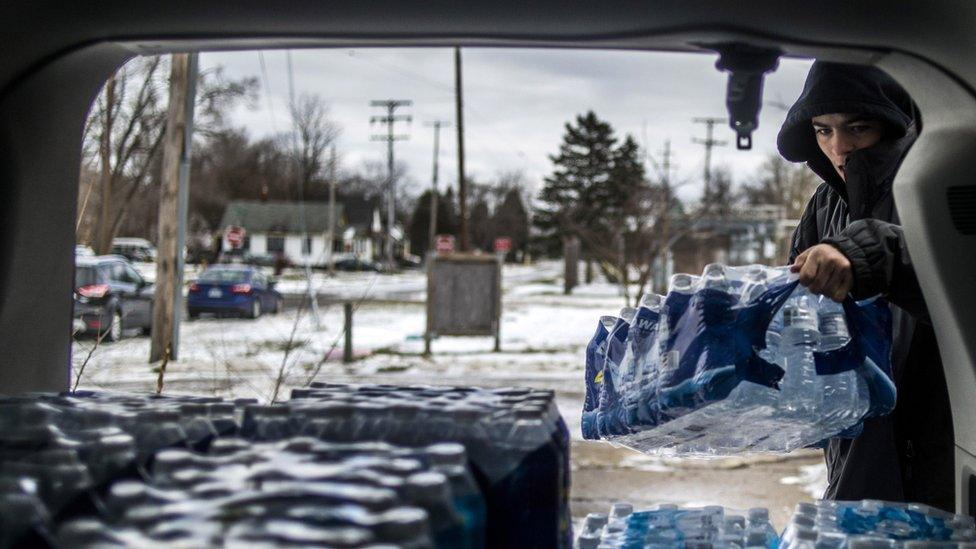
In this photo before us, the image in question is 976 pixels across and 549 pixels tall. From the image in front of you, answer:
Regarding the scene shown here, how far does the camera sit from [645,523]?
204cm

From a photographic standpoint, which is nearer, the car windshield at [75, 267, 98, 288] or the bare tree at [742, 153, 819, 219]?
the car windshield at [75, 267, 98, 288]

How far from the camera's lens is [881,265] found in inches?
81.7

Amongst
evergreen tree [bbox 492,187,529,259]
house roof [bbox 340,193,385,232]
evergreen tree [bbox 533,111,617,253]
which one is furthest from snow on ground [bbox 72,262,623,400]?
evergreen tree [bbox 492,187,529,259]

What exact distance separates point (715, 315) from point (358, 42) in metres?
0.90

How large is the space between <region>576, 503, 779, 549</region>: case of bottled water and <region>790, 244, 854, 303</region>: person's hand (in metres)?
0.46

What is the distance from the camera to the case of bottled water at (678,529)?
192 cm

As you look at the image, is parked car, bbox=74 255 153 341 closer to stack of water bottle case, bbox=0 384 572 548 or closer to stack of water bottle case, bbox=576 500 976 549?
stack of water bottle case, bbox=576 500 976 549

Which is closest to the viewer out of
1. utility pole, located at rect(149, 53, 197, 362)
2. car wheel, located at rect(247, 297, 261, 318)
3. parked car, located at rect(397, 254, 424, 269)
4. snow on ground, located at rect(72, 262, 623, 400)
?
snow on ground, located at rect(72, 262, 623, 400)

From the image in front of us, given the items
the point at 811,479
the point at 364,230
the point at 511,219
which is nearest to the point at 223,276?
the point at 811,479

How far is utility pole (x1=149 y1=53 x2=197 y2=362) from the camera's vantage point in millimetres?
16031

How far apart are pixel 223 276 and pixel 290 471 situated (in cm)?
2493

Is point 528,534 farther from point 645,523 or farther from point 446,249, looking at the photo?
point 446,249

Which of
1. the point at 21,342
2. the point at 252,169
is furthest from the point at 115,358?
the point at 252,169

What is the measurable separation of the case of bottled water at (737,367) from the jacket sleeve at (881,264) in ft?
0.26
